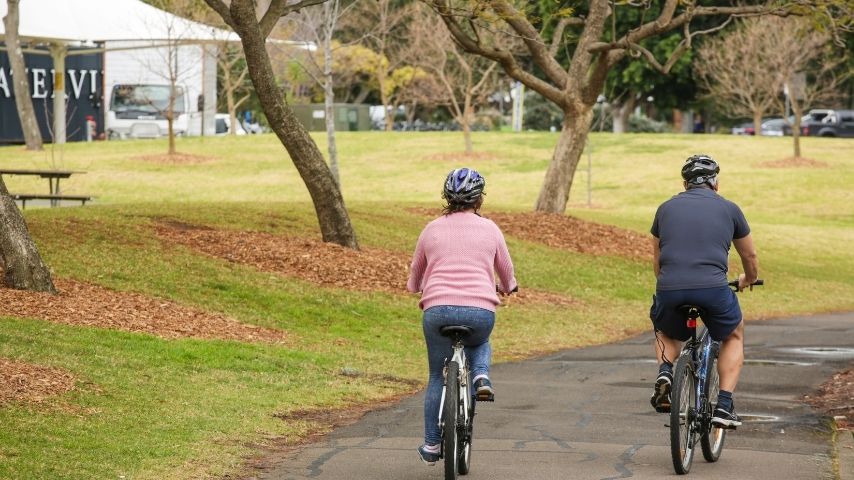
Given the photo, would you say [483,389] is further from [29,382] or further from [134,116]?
[134,116]

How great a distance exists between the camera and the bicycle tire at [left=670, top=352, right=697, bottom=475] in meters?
7.59

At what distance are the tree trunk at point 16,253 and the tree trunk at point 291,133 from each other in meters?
5.37

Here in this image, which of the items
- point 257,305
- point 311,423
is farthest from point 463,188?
point 257,305

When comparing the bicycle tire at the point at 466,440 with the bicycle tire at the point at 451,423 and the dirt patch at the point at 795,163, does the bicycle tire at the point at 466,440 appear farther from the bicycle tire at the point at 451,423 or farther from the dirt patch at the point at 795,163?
Answer: the dirt patch at the point at 795,163

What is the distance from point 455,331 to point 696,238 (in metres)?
1.58

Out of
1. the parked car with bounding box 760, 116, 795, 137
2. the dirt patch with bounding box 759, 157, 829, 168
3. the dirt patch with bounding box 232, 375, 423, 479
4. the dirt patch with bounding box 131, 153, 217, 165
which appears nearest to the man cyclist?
the dirt patch with bounding box 232, 375, 423, 479

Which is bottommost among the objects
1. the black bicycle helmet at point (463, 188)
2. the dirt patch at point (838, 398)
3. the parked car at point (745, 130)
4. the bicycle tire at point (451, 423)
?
the parked car at point (745, 130)

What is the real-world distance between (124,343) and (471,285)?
529 centimetres

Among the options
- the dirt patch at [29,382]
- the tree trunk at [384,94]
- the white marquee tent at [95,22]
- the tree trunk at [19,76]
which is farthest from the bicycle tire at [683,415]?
the tree trunk at [384,94]

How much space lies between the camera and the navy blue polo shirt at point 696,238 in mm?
7895

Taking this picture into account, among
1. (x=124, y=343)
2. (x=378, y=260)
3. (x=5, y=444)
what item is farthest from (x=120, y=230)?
(x=5, y=444)

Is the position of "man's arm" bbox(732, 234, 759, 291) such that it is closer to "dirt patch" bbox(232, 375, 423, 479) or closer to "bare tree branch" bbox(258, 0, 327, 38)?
"dirt patch" bbox(232, 375, 423, 479)

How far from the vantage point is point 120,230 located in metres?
18.8

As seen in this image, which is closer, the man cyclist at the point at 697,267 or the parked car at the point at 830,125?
the man cyclist at the point at 697,267
